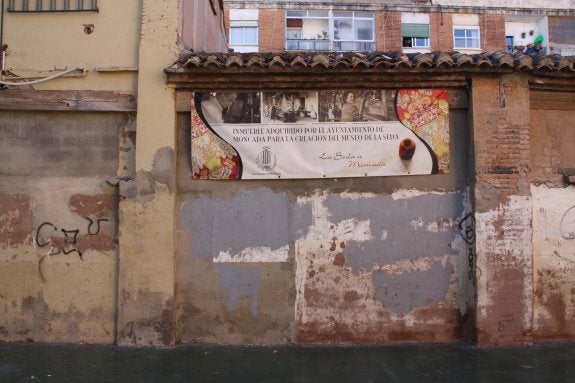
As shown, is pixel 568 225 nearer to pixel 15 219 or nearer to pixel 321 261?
pixel 321 261

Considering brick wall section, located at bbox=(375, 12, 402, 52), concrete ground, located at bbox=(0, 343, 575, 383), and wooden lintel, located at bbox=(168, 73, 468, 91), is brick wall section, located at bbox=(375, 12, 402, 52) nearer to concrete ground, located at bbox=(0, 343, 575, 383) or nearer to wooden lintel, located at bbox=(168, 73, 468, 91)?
wooden lintel, located at bbox=(168, 73, 468, 91)

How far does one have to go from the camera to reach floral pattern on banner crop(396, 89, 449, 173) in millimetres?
7305

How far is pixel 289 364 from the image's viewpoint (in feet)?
21.1

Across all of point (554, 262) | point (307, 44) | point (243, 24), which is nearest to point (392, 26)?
point (307, 44)

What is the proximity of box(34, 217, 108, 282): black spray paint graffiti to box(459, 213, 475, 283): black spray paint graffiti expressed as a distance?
5.03 m

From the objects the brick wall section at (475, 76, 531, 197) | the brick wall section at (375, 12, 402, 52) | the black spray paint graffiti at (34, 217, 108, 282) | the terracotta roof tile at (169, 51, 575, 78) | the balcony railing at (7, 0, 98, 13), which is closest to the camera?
the terracotta roof tile at (169, 51, 575, 78)

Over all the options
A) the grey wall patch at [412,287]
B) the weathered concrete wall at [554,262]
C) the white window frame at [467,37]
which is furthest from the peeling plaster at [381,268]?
the white window frame at [467,37]

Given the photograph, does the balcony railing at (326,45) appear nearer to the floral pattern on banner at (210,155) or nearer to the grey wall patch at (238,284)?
the floral pattern on banner at (210,155)

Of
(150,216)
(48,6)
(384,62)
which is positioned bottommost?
(150,216)

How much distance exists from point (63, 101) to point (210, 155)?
84.4 inches

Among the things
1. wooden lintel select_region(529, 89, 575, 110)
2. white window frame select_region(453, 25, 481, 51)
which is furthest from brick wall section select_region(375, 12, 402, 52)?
wooden lintel select_region(529, 89, 575, 110)

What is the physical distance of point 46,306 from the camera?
7145mm

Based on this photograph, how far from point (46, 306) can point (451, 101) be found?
6.21 m

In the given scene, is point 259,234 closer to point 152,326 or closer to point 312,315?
point 312,315
